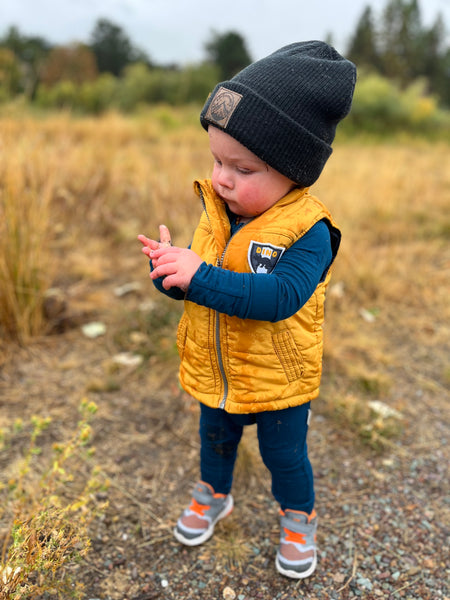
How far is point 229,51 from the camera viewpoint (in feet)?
81.7

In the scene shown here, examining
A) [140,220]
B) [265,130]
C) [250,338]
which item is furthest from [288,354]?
[140,220]

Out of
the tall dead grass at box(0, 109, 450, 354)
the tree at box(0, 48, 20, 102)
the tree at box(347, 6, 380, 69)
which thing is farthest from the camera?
the tree at box(347, 6, 380, 69)

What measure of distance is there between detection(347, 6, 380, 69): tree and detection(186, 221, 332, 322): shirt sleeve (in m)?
31.3

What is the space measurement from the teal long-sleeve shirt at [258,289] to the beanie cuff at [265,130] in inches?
9.9

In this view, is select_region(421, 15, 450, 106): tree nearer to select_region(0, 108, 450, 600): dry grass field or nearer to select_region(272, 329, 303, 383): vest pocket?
select_region(0, 108, 450, 600): dry grass field

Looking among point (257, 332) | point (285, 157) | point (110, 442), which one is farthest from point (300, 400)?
point (110, 442)

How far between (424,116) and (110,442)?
17.5 m

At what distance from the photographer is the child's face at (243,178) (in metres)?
1.28

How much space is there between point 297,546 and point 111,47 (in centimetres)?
3374

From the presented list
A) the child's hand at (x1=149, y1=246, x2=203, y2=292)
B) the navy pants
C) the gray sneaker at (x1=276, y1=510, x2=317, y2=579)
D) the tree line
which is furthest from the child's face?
the tree line

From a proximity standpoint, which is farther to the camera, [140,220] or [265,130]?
[140,220]

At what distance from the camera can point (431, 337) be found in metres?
3.25

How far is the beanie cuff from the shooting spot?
1230mm

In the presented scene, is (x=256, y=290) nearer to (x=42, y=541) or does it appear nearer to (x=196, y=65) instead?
(x=42, y=541)
